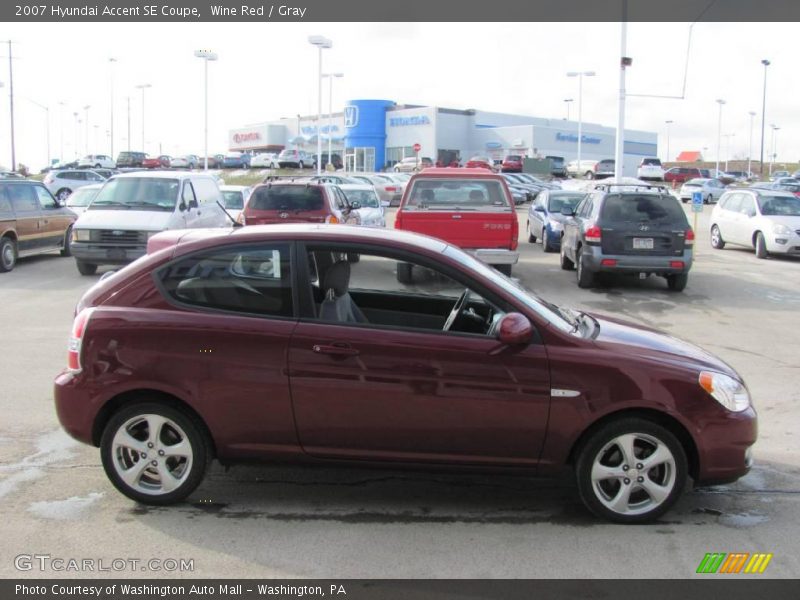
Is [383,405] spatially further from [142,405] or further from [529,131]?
[529,131]

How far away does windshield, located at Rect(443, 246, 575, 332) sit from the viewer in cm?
478

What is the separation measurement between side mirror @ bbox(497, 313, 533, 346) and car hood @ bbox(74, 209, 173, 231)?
11526 millimetres

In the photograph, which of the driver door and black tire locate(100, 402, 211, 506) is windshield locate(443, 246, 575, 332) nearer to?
the driver door

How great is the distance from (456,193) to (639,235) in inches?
126

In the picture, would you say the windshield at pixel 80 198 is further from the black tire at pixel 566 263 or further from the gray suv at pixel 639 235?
the gray suv at pixel 639 235

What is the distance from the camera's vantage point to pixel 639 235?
44.5ft

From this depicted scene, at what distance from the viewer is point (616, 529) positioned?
15.0 ft

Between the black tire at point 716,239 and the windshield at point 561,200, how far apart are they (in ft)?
13.6

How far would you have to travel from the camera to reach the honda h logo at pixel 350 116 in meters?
76.0

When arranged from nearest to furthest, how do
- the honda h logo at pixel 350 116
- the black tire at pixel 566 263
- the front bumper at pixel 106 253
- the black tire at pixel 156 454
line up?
the black tire at pixel 156 454, the front bumper at pixel 106 253, the black tire at pixel 566 263, the honda h logo at pixel 350 116

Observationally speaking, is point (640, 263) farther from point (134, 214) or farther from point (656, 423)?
point (656, 423)

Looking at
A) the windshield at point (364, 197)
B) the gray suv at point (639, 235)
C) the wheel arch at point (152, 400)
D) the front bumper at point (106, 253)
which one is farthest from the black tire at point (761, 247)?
the wheel arch at point (152, 400)

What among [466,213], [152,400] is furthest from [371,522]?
[466,213]

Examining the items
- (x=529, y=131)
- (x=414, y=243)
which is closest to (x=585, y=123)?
(x=529, y=131)
